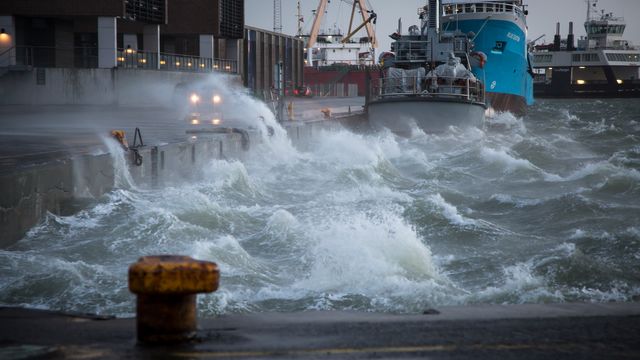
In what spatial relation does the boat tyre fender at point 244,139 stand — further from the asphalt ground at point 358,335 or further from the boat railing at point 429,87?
the asphalt ground at point 358,335

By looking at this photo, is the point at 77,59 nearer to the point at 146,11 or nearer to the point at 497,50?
the point at 146,11

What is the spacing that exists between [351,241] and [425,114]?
80.4 feet

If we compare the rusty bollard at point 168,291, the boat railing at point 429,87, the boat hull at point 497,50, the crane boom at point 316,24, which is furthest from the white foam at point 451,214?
the crane boom at point 316,24

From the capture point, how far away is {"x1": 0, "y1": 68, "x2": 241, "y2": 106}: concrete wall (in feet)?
136

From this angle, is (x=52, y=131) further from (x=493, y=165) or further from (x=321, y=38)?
(x=321, y=38)

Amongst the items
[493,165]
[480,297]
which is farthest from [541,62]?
[480,297]

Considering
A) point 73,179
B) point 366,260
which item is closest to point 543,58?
point 73,179

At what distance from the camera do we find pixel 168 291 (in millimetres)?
6773

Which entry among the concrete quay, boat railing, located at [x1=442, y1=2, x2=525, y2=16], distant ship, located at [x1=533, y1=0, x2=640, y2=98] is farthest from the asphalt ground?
distant ship, located at [x1=533, y1=0, x2=640, y2=98]

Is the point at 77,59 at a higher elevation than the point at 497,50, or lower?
lower

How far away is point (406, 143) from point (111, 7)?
17.9 m

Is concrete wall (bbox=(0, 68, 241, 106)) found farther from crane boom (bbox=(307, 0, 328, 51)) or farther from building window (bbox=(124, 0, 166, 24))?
crane boom (bbox=(307, 0, 328, 51))

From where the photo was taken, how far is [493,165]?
28.3 m

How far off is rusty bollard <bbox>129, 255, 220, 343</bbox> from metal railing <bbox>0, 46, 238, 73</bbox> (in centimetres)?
3673
